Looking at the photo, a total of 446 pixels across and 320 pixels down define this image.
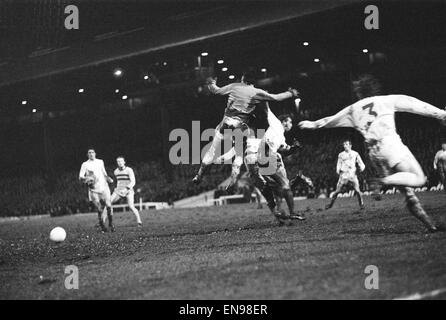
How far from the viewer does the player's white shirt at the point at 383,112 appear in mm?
8477

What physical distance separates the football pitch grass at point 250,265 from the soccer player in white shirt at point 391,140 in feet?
2.41

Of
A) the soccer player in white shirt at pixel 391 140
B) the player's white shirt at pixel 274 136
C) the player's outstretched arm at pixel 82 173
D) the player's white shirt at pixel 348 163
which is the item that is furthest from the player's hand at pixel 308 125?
the player's white shirt at pixel 348 163

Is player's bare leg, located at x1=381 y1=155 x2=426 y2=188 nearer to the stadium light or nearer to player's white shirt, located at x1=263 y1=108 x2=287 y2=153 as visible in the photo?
player's white shirt, located at x1=263 y1=108 x2=287 y2=153

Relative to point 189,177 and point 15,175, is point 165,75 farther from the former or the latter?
point 15,175

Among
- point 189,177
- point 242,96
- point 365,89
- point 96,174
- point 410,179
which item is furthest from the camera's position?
point 189,177

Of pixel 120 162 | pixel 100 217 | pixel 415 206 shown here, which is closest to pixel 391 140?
pixel 415 206

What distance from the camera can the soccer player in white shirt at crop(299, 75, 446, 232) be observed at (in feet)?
27.1

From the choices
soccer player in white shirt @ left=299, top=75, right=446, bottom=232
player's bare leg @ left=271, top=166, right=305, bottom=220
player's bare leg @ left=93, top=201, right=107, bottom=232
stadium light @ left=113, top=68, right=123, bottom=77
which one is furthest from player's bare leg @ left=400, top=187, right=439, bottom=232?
stadium light @ left=113, top=68, right=123, bottom=77

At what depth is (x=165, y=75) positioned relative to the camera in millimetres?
37344

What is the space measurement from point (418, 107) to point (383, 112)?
→ 1.63 feet

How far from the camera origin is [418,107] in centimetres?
849

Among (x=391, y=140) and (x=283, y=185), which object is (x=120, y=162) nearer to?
(x=283, y=185)
